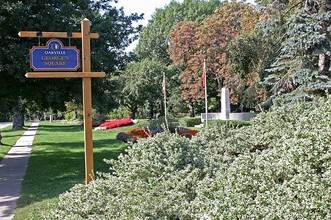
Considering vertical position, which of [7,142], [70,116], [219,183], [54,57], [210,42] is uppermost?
[210,42]

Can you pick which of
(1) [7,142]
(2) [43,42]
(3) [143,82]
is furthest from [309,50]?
(3) [143,82]

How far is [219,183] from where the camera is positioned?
12.1ft

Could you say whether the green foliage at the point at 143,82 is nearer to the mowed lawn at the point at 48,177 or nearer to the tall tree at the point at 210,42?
the tall tree at the point at 210,42

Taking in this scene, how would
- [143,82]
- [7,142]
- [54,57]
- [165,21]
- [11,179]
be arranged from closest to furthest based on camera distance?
[54,57], [11,179], [7,142], [143,82], [165,21]

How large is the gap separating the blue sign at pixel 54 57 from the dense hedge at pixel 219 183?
2641mm

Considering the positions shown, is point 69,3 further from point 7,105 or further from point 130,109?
point 130,109

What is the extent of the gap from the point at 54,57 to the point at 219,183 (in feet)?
15.6

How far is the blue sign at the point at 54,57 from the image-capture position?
767 cm

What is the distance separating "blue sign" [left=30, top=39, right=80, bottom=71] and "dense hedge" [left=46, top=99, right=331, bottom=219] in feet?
8.67

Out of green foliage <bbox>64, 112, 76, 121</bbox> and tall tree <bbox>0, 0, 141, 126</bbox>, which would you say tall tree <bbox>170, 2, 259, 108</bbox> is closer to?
tall tree <bbox>0, 0, 141, 126</bbox>

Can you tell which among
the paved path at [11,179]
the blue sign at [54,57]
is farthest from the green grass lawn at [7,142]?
the blue sign at [54,57]

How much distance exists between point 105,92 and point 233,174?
1179cm

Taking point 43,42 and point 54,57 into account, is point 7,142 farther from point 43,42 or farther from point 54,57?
point 54,57

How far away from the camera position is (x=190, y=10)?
68.9 m
